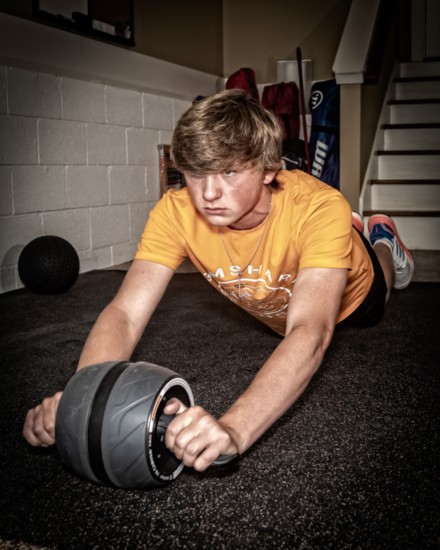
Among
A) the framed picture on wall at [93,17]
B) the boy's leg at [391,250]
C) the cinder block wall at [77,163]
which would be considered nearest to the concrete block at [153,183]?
the cinder block wall at [77,163]

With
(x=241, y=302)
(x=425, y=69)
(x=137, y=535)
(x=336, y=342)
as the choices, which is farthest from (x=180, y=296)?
(x=425, y=69)

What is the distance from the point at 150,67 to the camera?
4.21 metres

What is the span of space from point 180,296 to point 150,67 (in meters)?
2.21

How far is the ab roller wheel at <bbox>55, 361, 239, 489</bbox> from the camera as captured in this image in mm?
892

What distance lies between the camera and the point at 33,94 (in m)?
3.17

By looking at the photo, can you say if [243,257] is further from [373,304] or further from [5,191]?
[5,191]

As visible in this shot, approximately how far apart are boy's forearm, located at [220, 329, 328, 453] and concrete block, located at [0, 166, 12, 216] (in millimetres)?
2419

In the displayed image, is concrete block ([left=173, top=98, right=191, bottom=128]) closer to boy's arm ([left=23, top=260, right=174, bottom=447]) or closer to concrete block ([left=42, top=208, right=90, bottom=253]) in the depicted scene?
concrete block ([left=42, top=208, right=90, bottom=253])

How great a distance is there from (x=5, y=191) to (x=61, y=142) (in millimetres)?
553

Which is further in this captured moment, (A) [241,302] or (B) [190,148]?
(A) [241,302]

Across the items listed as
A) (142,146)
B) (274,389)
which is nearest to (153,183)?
(142,146)

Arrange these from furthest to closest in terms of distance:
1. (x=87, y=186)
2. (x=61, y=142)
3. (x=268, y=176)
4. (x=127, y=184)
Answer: (x=127, y=184) < (x=87, y=186) < (x=61, y=142) < (x=268, y=176)

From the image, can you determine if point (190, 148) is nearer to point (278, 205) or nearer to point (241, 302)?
point (278, 205)

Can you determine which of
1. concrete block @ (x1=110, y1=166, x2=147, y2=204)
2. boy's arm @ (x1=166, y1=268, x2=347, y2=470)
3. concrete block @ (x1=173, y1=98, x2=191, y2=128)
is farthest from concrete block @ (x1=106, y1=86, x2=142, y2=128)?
boy's arm @ (x1=166, y1=268, x2=347, y2=470)
